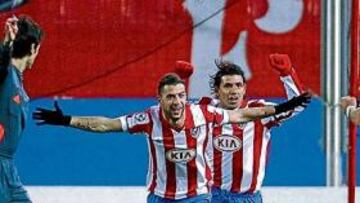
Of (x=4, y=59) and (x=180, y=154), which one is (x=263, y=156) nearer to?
(x=180, y=154)

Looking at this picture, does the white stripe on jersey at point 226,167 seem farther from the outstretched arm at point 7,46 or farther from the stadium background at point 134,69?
the outstretched arm at point 7,46

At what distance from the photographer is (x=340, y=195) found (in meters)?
8.24

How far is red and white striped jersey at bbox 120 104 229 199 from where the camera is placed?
7051mm

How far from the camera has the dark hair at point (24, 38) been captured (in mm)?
6117

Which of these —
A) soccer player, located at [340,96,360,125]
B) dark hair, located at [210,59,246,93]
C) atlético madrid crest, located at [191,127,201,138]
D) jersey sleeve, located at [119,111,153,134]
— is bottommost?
atlético madrid crest, located at [191,127,201,138]

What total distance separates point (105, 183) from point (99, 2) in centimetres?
104

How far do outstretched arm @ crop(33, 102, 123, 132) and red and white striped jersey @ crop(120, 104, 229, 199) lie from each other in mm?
66

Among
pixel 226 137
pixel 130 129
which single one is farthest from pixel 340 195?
pixel 130 129

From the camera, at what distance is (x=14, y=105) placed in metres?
6.12

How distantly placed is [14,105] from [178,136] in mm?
1165

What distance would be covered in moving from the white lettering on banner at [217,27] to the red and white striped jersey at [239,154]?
70 centimetres

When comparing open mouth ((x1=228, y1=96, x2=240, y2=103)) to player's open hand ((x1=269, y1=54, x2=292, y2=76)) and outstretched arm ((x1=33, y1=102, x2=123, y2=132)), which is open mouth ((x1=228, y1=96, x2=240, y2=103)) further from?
outstretched arm ((x1=33, y1=102, x2=123, y2=132))

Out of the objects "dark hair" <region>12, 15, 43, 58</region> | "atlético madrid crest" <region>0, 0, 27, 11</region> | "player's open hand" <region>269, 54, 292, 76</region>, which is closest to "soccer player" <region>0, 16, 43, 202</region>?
"dark hair" <region>12, 15, 43, 58</region>

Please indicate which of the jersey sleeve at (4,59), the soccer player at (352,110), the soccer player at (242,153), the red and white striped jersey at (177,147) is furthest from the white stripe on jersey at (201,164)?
the jersey sleeve at (4,59)
